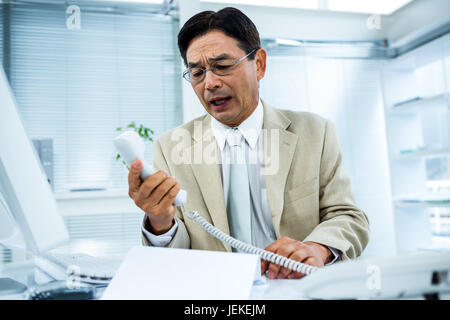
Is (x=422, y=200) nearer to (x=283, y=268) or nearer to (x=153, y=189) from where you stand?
(x=283, y=268)

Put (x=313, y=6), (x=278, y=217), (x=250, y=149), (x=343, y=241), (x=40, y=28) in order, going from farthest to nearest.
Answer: (x=40, y=28), (x=313, y=6), (x=250, y=149), (x=278, y=217), (x=343, y=241)

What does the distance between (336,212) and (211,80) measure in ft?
1.67

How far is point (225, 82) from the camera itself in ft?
3.56

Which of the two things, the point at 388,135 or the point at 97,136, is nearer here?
the point at 97,136

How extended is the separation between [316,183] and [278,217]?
149 mm

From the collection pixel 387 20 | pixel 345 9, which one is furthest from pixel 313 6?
pixel 387 20

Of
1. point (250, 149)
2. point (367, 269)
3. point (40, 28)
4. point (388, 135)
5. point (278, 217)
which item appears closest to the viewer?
point (367, 269)

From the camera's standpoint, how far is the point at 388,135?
10.6 feet

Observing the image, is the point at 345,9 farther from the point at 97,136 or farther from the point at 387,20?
the point at 97,136

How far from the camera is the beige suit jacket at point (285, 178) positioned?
101cm

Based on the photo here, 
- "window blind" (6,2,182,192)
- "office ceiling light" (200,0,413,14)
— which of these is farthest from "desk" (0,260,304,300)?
"window blind" (6,2,182,192)

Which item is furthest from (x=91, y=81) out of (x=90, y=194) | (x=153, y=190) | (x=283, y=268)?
(x=283, y=268)

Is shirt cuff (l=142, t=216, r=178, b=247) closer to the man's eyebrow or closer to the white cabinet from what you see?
the man's eyebrow

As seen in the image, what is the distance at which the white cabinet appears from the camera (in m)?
3.05
